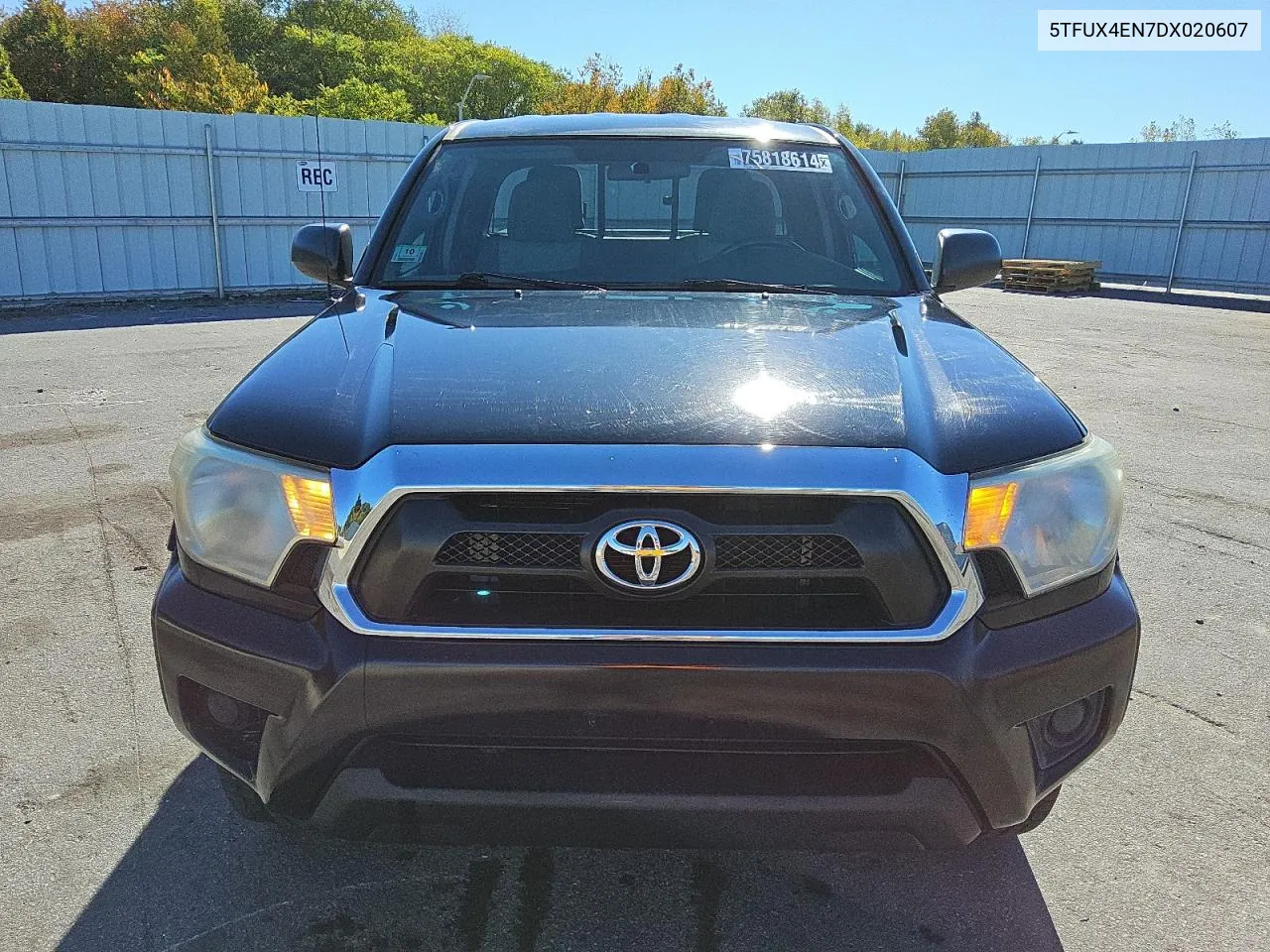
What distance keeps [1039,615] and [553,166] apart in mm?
2119

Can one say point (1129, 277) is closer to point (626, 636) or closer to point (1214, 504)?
point (1214, 504)

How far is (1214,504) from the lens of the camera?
524 centimetres

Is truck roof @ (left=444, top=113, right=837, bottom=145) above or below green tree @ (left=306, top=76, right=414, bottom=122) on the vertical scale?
below

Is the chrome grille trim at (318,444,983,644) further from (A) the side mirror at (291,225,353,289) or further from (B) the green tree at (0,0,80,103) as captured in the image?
(B) the green tree at (0,0,80,103)

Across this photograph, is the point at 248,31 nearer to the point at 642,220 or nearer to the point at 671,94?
the point at 671,94

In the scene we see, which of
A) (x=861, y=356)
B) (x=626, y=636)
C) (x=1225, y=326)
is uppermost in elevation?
(x=861, y=356)

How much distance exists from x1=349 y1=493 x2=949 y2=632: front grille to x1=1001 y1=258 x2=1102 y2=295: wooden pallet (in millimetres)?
19233

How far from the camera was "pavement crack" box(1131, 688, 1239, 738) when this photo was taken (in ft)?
9.66

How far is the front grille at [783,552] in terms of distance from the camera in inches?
66.9

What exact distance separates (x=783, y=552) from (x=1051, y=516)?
0.52 meters

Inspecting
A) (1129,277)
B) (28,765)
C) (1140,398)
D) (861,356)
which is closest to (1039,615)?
(861,356)

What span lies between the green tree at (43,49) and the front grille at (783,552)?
51.8 metres

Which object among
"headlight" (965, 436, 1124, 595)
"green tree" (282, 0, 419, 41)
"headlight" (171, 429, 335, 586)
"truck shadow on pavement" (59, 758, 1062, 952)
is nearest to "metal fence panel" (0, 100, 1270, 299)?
"truck shadow on pavement" (59, 758, 1062, 952)

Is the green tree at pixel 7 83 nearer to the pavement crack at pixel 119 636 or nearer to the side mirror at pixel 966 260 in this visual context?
the pavement crack at pixel 119 636
